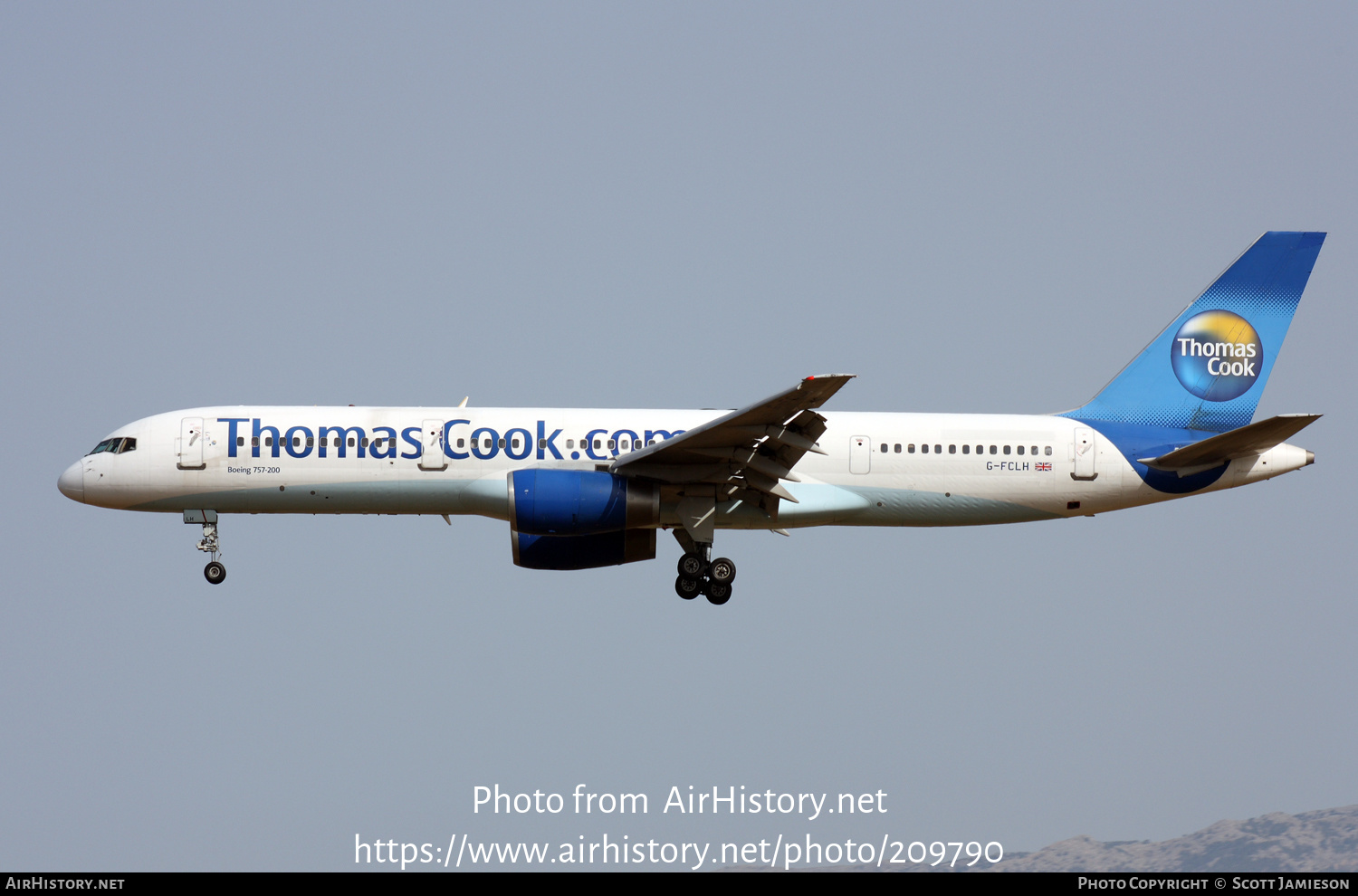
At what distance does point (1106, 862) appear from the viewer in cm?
11412

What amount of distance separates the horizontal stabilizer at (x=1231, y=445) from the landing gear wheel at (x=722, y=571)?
943cm

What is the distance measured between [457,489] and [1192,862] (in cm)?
12200

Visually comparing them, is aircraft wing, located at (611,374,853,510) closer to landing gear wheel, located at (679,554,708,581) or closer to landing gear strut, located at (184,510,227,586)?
landing gear wheel, located at (679,554,708,581)

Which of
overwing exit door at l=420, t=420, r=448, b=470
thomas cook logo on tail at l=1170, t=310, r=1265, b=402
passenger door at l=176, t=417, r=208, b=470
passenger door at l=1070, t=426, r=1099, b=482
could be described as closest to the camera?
overwing exit door at l=420, t=420, r=448, b=470

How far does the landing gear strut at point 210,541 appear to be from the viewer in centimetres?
3023

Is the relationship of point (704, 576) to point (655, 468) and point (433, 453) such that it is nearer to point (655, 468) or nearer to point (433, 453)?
point (655, 468)

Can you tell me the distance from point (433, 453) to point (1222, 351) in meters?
18.3

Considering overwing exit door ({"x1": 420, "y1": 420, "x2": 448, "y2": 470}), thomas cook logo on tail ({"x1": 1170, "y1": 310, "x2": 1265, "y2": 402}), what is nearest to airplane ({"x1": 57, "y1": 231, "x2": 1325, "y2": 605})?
overwing exit door ({"x1": 420, "y1": 420, "x2": 448, "y2": 470})

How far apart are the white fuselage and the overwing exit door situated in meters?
0.04

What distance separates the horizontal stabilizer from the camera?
28.1 metres

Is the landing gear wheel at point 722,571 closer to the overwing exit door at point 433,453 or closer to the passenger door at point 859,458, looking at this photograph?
the passenger door at point 859,458
